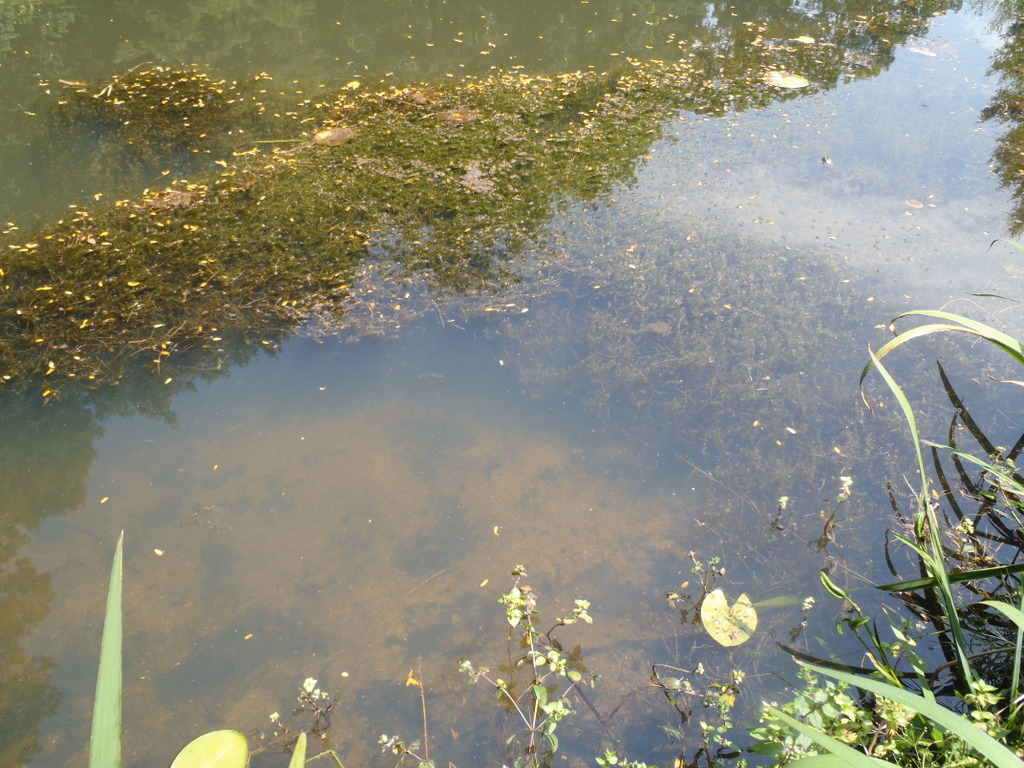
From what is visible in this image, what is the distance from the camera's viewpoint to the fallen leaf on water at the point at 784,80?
4.92 meters

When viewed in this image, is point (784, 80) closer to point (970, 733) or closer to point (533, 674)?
point (533, 674)

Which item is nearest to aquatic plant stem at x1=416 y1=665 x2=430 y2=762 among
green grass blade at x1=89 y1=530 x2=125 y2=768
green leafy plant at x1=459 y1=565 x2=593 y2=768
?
green leafy plant at x1=459 y1=565 x2=593 y2=768

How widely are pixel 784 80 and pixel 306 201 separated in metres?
3.53

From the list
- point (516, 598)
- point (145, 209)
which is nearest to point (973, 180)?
point (516, 598)

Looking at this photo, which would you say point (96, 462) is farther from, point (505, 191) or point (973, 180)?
point (973, 180)

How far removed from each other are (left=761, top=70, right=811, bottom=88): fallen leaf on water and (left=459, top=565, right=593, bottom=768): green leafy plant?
430cm

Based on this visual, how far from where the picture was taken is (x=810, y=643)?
2.07 meters

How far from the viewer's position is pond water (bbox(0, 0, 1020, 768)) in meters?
2.08

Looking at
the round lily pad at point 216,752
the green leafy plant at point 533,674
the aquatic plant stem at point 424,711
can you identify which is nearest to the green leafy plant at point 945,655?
the green leafy plant at point 533,674

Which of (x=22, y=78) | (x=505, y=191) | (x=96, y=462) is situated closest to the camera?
(x=96, y=462)

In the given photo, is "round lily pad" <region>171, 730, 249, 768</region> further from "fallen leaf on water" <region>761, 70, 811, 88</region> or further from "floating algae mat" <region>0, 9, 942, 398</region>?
"fallen leaf on water" <region>761, 70, 811, 88</region>

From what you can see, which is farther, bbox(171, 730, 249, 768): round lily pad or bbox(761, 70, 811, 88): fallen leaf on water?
bbox(761, 70, 811, 88): fallen leaf on water

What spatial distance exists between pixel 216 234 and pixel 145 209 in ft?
1.69

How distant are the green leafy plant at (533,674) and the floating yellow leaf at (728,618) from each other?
0.40m
